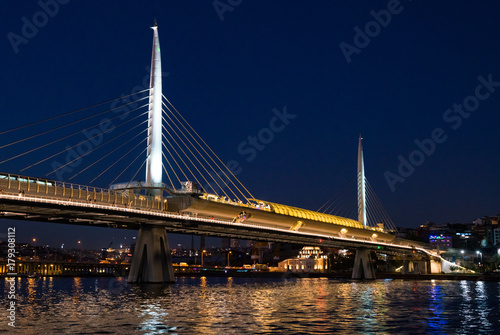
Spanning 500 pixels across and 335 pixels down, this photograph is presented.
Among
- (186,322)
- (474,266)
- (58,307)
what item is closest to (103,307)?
(58,307)

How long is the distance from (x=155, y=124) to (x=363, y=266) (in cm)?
7520

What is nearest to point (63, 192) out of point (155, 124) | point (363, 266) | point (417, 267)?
point (155, 124)

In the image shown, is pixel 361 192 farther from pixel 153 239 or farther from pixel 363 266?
pixel 153 239

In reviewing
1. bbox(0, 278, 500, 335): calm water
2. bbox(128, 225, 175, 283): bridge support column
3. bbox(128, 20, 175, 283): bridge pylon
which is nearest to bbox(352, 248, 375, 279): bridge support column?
bbox(128, 20, 175, 283): bridge pylon

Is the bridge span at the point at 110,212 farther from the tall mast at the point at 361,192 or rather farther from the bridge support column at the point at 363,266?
the tall mast at the point at 361,192

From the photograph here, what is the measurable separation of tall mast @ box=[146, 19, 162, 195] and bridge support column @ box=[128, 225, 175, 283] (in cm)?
530

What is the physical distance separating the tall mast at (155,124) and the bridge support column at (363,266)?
73.0 meters

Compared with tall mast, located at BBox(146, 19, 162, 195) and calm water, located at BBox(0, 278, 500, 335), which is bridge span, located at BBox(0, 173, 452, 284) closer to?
tall mast, located at BBox(146, 19, 162, 195)

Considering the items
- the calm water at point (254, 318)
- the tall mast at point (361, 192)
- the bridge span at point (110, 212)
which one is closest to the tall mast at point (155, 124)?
the bridge span at point (110, 212)

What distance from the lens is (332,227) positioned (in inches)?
4579

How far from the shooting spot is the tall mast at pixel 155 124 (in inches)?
2763

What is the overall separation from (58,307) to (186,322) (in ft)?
49.3

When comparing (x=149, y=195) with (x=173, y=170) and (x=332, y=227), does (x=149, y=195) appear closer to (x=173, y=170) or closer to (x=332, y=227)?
(x=173, y=170)

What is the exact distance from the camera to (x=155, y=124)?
7288 cm
